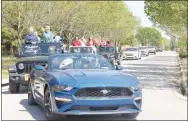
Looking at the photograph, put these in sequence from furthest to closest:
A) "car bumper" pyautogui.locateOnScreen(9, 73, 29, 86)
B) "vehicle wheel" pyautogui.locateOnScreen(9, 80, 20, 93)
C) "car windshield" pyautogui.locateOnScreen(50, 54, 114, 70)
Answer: "vehicle wheel" pyautogui.locateOnScreen(9, 80, 20, 93) → "car bumper" pyautogui.locateOnScreen(9, 73, 29, 86) → "car windshield" pyautogui.locateOnScreen(50, 54, 114, 70)

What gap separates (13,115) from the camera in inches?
362

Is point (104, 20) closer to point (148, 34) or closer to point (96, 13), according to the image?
point (96, 13)

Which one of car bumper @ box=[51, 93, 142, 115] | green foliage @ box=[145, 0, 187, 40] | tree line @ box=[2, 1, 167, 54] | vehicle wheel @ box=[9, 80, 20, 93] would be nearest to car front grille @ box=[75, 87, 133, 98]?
car bumper @ box=[51, 93, 142, 115]

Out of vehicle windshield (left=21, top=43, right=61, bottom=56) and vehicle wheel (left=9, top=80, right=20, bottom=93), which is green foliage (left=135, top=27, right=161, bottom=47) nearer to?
vehicle windshield (left=21, top=43, right=61, bottom=56)

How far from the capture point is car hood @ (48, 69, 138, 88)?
814cm

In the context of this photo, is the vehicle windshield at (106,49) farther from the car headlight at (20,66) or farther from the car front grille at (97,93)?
the car front grille at (97,93)

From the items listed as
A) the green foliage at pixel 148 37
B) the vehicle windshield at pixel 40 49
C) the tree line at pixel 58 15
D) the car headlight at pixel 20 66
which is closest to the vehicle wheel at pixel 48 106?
the car headlight at pixel 20 66

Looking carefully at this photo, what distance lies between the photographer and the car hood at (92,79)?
8.14 m

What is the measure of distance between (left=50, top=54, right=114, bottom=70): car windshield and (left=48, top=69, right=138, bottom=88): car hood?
72 cm

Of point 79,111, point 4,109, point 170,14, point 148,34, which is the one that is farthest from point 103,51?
point 148,34

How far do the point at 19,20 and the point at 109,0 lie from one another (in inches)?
844

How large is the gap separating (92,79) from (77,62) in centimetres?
157

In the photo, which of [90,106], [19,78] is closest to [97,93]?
[90,106]

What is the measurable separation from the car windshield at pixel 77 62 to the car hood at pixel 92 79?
2.36ft
